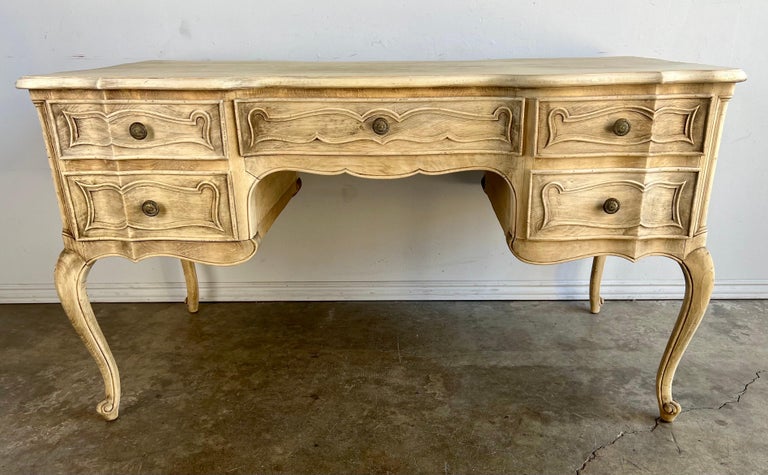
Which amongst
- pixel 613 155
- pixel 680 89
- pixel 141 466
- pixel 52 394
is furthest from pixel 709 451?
pixel 52 394

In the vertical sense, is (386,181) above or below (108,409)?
above

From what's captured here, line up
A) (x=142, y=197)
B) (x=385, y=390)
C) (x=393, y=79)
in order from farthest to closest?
(x=385, y=390)
(x=142, y=197)
(x=393, y=79)

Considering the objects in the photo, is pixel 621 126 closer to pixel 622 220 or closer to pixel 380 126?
pixel 622 220

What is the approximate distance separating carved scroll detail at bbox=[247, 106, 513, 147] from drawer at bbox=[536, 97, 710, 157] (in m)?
0.11

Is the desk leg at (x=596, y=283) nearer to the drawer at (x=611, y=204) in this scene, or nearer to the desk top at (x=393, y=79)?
the drawer at (x=611, y=204)

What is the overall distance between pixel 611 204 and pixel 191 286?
1.66 m

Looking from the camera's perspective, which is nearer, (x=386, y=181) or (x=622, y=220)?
(x=622, y=220)

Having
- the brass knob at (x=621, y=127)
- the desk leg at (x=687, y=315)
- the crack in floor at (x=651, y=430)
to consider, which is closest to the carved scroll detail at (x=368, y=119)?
the brass knob at (x=621, y=127)

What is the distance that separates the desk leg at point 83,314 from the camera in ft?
5.03

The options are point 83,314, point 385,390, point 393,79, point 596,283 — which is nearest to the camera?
point 393,79

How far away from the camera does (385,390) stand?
1815 millimetres

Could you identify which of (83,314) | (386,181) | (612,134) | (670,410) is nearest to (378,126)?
(612,134)

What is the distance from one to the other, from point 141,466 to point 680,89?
1.72 metres

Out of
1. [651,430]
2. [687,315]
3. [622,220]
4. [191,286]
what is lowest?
[651,430]
